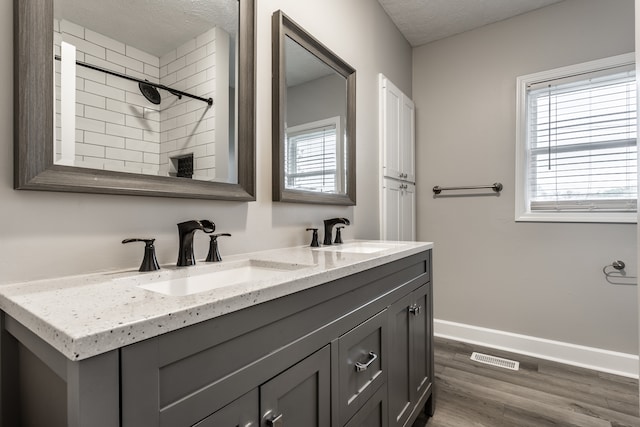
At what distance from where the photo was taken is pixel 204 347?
1.87ft

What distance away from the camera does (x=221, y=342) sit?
1.98 ft

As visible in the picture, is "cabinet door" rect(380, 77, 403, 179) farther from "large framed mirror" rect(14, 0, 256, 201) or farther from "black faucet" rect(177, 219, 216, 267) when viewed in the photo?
"black faucet" rect(177, 219, 216, 267)

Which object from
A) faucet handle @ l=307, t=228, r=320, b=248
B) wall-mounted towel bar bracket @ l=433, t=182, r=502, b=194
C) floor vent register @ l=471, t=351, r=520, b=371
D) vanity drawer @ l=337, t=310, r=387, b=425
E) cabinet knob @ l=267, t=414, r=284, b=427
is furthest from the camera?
wall-mounted towel bar bracket @ l=433, t=182, r=502, b=194

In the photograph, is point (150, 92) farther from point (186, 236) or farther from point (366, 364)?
point (366, 364)

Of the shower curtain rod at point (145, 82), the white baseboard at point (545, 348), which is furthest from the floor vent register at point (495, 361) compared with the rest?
the shower curtain rod at point (145, 82)

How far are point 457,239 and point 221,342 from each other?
8.45ft

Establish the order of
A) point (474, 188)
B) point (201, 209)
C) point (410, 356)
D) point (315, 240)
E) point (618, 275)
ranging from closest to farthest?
point (201, 209) → point (410, 356) → point (315, 240) → point (618, 275) → point (474, 188)

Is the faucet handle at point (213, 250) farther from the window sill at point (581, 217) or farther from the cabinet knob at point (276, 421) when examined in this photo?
the window sill at point (581, 217)

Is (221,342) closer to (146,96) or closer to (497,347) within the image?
(146,96)

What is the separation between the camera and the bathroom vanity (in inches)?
18.0

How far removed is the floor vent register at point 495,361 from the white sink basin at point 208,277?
198 centimetres

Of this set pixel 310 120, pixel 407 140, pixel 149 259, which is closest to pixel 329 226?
pixel 310 120

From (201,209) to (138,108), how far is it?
14.4 inches

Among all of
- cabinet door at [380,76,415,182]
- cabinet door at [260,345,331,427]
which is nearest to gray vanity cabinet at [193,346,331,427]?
cabinet door at [260,345,331,427]
